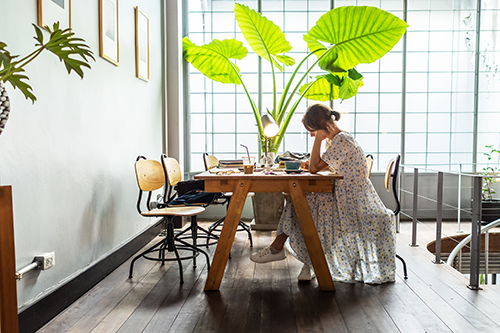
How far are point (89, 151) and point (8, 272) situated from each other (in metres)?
1.58

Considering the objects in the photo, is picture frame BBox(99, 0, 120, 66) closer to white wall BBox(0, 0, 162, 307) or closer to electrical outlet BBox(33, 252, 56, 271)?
white wall BBox(0, 0, 162, 307)

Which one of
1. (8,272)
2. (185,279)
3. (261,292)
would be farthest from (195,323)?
(8,272)

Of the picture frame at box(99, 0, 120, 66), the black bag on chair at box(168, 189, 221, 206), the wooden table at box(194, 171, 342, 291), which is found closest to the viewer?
the wooden table at box(194, 171, 342, 291)

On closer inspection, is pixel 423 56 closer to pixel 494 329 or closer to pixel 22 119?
pixel 494 329

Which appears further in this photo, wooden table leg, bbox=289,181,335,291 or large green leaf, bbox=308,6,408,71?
large green leaf, bbox=308,6,408,71

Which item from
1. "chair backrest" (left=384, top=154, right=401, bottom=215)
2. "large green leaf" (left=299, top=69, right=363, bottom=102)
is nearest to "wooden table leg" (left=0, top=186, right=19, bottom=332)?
"chair backrest" (left=384, top=154, right=401, bottom=215)

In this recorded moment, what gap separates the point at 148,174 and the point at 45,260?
126 centimetres

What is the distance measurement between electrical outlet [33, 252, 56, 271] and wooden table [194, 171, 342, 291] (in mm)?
937

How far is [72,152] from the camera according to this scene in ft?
8.56

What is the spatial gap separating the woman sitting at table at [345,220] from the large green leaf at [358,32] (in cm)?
173

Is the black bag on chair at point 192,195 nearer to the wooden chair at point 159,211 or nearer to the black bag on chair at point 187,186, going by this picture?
the black bag on chair at point 187,186

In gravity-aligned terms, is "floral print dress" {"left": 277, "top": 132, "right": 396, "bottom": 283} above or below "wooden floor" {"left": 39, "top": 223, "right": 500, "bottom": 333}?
above

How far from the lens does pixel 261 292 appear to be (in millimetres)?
2688

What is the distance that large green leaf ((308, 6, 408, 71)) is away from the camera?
4.13 m
